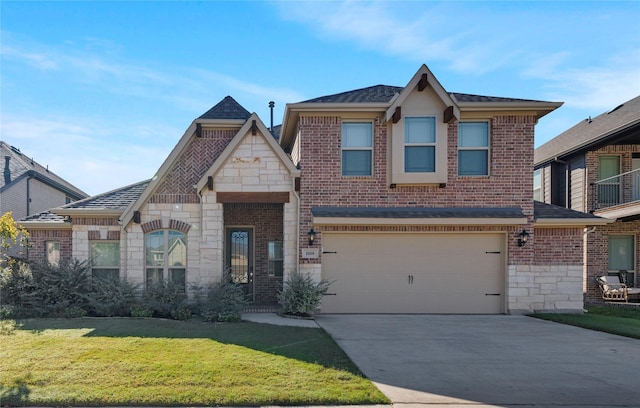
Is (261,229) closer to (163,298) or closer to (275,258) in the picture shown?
(275,258)

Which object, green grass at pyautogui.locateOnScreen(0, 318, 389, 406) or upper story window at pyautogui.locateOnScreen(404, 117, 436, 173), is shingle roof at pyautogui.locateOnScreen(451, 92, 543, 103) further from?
green grass at pyautogui.locateOnScreen(0, 318, 389, 406)

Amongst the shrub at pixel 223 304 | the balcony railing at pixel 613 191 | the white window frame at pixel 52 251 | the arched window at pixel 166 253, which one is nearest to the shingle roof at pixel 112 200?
the arched window at pixel 166 253

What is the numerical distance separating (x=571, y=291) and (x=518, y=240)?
2.37 meters

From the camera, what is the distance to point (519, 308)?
37.3ft

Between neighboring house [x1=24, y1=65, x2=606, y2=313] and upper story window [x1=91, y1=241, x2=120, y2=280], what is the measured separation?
0.14 ft

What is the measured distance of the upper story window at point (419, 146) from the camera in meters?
11.2

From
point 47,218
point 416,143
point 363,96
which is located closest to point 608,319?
point 416,143

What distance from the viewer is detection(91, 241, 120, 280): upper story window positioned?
38.0ft

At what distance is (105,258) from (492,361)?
1103 cm

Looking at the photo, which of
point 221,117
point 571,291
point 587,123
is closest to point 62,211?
point 221,117

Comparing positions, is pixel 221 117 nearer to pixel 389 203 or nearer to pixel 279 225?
pixel 279 225

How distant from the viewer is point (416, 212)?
11008 mm

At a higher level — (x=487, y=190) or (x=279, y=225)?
(x=487, y=190)

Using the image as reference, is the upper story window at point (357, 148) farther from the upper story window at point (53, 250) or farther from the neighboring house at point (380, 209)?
the upper story window at point (53, 250)
